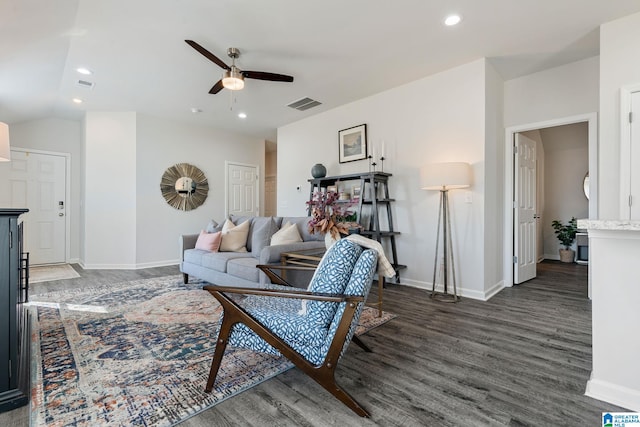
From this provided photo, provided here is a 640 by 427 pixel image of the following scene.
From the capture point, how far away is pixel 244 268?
10.3 feet

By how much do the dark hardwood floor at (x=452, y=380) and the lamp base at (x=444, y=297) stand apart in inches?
14.3

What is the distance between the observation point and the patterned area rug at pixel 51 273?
4.37 metres

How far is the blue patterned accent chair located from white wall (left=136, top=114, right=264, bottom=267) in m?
4.50

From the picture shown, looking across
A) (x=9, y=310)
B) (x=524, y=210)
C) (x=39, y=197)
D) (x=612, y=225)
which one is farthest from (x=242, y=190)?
(x=612, y=225)

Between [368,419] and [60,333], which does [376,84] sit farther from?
[60,333]

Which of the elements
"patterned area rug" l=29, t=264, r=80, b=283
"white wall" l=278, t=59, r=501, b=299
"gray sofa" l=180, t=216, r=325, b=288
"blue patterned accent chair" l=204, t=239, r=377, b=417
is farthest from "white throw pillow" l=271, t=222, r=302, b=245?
"patterned area rug" l=29, t=264, r=80, b=283

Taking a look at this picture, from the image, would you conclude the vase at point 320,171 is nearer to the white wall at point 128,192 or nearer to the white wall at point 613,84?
the white wall at point 128,192

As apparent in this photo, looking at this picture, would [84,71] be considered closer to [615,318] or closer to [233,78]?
[233,78]

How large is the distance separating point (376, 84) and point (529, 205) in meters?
2.75

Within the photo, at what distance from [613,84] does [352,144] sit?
286 centimetres

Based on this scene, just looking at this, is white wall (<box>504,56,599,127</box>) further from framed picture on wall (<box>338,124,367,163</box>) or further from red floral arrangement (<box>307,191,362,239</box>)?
red floral arrangement (<box>307,191,362,239</box>)

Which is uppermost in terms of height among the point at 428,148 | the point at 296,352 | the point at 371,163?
the point at 428,148

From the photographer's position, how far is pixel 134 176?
5191 millimetres

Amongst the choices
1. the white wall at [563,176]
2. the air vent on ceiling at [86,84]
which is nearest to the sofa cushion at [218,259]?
the air vent on ceiling at [86,84]
